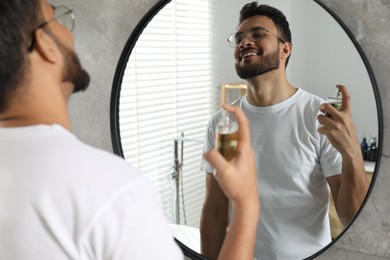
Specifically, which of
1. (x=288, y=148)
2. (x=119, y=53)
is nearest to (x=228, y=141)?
(x=288, y=148)

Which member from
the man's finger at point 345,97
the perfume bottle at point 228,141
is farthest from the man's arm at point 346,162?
the perfume bottle at point 228,141

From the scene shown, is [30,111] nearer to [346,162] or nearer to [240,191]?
[240,191]

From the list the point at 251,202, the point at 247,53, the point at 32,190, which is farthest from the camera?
the point at 247,53

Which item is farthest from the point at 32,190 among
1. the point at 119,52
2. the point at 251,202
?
the point at 119,52

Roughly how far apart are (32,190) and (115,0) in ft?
2.60

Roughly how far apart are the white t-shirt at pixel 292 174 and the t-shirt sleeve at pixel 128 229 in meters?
0.44

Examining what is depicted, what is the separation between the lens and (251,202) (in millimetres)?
751

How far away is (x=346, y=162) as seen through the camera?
0.95 meters

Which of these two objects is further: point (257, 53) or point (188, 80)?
point (188, 80)

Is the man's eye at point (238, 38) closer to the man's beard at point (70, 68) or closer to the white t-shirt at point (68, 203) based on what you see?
the man's beard at point (70, 68)

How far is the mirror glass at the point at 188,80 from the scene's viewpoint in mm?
950

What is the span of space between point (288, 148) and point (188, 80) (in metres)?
0.36

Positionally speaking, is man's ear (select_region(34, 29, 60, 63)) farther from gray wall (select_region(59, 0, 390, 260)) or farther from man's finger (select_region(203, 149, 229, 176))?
gray wall (select_region(59, 0, 390, 260))

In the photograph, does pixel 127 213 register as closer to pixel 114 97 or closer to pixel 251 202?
pixel 251 202
